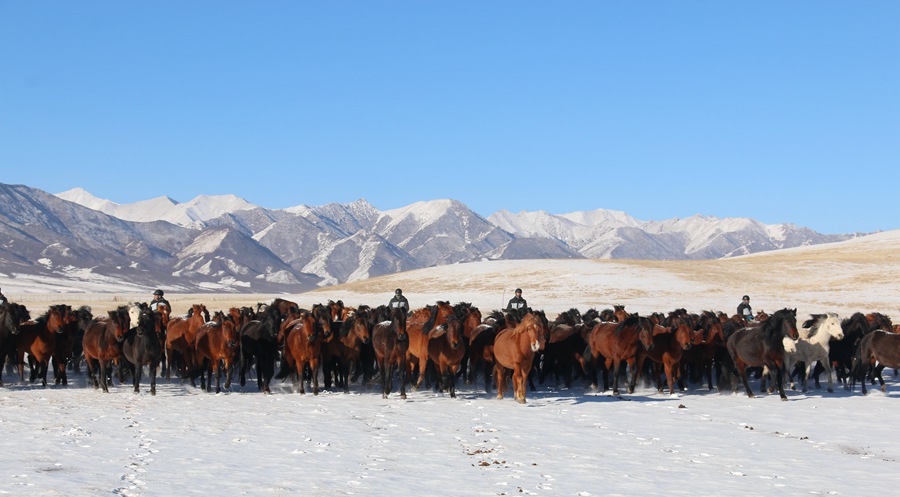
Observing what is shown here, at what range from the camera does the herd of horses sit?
19.8 metres

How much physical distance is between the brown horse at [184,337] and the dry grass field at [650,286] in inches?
1444

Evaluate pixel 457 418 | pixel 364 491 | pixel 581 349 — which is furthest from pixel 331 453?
pixel 581 349

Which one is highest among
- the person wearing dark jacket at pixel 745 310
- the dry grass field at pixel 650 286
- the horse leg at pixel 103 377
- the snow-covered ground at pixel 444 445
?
the dry grass field at pixel 650 286

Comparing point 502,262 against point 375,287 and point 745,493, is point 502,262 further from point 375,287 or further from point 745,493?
point 745,493

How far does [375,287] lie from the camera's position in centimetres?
8606

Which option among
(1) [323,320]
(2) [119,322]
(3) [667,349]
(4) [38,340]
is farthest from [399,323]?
(4) [38,340]

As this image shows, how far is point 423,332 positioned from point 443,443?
7.29m

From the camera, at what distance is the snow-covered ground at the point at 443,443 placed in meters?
10.2

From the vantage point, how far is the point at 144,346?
19828 mm

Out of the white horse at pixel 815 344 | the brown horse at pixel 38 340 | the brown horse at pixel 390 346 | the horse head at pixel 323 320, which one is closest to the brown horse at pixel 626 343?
the white horse at pixel 815 344

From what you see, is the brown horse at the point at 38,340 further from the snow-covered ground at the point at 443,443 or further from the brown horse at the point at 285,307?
the brown horse at the point at 285,307

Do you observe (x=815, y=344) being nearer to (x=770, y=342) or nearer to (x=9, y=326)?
(x=770, y=342)

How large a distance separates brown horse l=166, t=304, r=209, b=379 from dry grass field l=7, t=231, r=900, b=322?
3668cm

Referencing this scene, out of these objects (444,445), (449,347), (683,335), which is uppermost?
(683,335)
